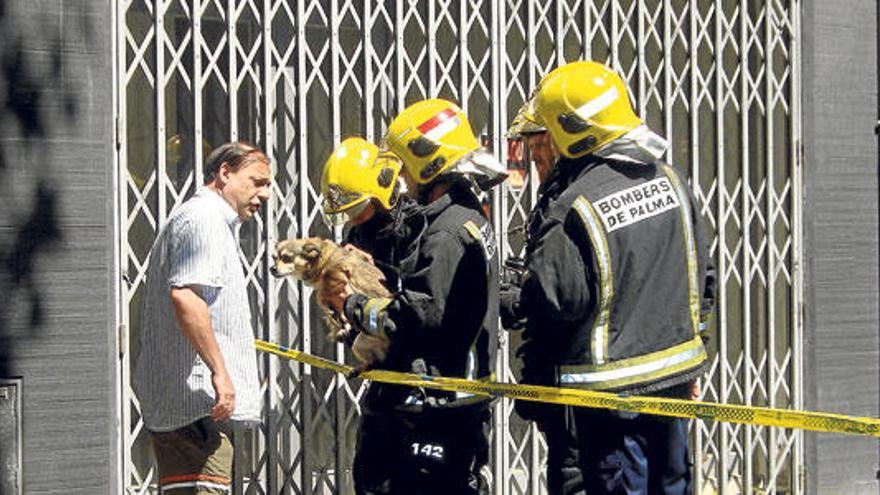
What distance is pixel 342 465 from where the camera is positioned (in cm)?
798

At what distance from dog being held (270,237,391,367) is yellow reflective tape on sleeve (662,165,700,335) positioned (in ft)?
3.86

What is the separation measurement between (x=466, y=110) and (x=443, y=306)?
2.31 meters

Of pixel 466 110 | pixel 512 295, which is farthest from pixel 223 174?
pixel 466 110

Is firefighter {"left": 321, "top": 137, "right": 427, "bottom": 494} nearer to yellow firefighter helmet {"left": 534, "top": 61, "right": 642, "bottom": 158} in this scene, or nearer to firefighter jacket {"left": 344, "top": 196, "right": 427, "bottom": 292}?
firefighter jacket {"left": 344, "top": 196, "right": 427, "bottom": 292}

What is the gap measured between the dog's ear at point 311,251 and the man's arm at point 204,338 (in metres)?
0.47

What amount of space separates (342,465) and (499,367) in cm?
100

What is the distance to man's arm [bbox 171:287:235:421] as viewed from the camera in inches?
250

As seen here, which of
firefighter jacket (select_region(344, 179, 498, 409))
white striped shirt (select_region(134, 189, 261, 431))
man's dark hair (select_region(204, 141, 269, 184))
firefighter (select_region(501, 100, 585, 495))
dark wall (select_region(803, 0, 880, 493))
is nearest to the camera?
firefighter (select_region(501, 100, 585, 495))

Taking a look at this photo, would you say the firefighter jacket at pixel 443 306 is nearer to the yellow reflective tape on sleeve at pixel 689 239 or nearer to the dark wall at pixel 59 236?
the yellow reflective tape on sleeve at pixel 689 239

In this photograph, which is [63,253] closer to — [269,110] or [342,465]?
[269,110]

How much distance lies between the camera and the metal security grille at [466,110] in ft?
24.9

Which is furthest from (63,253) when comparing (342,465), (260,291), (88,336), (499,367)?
(499,367)

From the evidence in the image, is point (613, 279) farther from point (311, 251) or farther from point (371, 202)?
point (371, 202)

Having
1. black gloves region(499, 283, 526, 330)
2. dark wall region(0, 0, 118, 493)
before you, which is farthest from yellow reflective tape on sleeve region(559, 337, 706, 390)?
dark wall region(0, 0, 118, 493)
